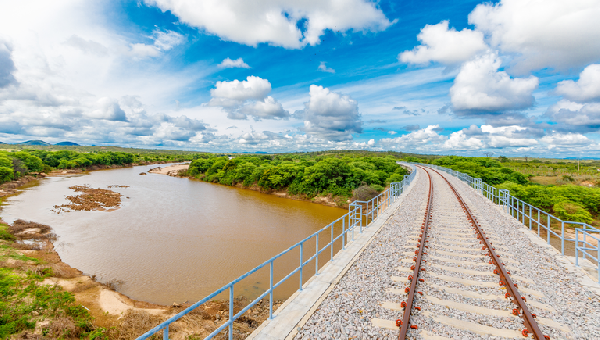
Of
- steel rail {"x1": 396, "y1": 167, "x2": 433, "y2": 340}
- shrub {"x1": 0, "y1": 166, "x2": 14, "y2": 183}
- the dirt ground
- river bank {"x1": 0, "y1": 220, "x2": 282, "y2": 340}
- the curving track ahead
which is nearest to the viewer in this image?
steel rail {"x1": 396, "y1": 167, "x2": 433, "y2": 340}

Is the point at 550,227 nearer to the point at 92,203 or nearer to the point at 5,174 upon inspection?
the point at 92,203

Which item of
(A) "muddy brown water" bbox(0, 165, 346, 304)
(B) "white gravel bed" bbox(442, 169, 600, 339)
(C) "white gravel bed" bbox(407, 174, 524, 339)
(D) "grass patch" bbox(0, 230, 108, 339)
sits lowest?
(A) "muddy brown water" bbox(0, 165, 346, 304)

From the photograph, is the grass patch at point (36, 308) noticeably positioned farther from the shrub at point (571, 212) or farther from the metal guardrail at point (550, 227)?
the shrub at point (571, 212)

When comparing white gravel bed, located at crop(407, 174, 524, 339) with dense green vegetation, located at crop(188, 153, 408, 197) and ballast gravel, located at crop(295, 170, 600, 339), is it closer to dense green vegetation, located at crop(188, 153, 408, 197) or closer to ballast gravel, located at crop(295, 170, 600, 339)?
ballast gravel, located at crop(295, 170, 600, 339)

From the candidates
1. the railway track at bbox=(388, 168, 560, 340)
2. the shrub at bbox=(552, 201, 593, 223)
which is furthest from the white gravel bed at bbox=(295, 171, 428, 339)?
the shrub at bbox=(552, 201, 593, 223)

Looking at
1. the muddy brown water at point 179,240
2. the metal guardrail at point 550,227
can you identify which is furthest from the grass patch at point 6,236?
the metal guardrail at point 550,227
